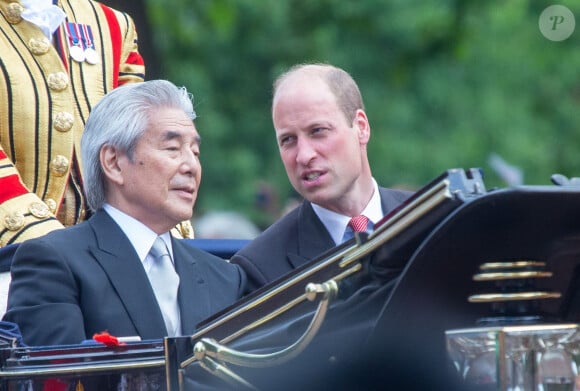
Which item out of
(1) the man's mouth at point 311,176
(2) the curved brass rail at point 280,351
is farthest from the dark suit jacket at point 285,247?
(2) the curved brass rail at point 280,351

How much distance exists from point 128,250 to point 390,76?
950cm

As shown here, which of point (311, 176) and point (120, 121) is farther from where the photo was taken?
point (311, 176)

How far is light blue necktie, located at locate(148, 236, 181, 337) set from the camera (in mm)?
3520

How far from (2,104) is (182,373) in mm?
1669

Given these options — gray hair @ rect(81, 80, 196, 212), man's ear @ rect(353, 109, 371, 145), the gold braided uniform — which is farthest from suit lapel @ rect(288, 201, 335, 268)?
the gold braided uniform

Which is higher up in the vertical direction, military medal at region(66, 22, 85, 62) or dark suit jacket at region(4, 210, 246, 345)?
military medal at region(66, 22, 85, 62)

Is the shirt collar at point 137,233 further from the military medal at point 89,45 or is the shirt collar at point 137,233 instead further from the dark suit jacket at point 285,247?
the military medal at point 89,45

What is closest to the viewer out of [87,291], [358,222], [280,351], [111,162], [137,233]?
[280,351]

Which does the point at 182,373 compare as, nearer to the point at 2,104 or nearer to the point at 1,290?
the point at 1,290

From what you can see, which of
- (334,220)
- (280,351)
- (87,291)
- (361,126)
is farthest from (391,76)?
(280,351)

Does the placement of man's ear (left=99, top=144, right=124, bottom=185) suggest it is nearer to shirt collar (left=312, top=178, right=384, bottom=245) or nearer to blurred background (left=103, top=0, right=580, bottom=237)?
shirt collar (left=312, top=178, right=384, bottom=245)

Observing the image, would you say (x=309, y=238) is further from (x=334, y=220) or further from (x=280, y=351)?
(x=280, y=351)

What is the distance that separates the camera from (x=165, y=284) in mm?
3627

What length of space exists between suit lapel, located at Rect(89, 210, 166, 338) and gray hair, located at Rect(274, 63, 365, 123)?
2.86 ft
